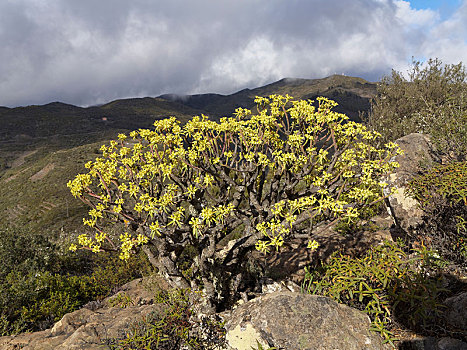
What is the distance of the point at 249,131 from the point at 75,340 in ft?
17.4

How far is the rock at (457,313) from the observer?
11.7 feet

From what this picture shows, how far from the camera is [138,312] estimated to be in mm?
5469

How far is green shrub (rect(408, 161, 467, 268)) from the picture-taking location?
4871 millimetres

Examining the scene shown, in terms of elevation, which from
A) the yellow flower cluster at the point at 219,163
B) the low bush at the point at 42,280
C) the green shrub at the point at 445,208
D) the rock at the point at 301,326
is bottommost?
the low bush at the point at 42,280

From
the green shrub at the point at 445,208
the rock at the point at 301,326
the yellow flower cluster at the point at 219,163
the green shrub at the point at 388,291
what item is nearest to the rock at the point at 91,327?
the yellow flower cluster at the point at 219,163

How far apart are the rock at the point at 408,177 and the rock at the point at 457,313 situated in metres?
2.23

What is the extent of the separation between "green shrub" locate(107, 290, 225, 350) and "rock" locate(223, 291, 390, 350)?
1.26 feet

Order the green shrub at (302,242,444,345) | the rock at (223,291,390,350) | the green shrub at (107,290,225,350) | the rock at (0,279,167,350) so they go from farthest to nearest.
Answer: the rock at (0,279,167,350) < the green shrub at (107,290,225,350) < the green shrub at (302,242,444,345) < the rock at (223,291,390,350)

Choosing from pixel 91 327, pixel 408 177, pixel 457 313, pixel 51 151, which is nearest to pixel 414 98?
pixel 408 177

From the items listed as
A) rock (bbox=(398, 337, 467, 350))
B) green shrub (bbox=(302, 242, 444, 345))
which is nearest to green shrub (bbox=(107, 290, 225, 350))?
green shrub (bbox=(302, 242, 444, 345))

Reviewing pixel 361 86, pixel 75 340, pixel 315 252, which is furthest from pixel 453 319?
pixel 361 86

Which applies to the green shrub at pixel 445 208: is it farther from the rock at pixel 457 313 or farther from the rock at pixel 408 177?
the rock at pixel 457 313

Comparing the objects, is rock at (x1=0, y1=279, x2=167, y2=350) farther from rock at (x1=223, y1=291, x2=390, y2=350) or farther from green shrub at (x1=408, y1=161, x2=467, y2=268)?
green shrub at (x1=408, y1=161, x2=467, y2=268)

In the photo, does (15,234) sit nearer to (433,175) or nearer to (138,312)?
(138,312)
